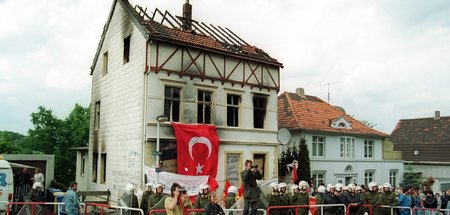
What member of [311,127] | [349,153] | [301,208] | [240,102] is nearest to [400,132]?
[349,153]

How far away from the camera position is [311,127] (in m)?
30.2

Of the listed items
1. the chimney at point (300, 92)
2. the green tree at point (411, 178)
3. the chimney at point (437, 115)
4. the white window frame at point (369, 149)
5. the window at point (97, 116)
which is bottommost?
the green tree at point (411, 178)

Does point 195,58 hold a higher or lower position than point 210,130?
higher

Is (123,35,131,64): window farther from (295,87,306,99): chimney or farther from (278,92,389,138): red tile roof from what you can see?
(295,87,306,99): chimney

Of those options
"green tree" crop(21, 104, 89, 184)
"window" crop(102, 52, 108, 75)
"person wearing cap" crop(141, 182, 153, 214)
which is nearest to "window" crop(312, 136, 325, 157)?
"window" crop(102, 52, 108, 75)

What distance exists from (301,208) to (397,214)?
4.08 meters

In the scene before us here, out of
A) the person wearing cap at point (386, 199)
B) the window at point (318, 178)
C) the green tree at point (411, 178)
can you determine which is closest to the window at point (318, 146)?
the window at point (318, 178)

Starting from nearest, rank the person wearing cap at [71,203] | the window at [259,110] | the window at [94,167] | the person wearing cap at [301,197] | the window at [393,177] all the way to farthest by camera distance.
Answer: the person wearing cap at [71,203] < the person wearing cap at [301,197] < the window at [259,110] < the window at [94,167] < the window at [393,177]

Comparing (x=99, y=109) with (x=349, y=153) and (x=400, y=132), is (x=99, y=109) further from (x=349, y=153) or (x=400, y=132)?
(x=400, y=132)

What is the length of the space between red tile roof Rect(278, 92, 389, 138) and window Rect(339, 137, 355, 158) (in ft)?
2.06

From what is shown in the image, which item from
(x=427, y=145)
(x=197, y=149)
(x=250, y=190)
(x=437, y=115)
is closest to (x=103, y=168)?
(x=197, y=149)

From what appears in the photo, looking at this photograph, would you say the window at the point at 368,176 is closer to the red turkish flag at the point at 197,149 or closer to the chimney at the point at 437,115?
the chimney at the point at 437,115

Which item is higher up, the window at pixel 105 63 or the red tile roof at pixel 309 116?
the window at pixel 105 63

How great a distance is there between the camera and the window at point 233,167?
73.6ft
